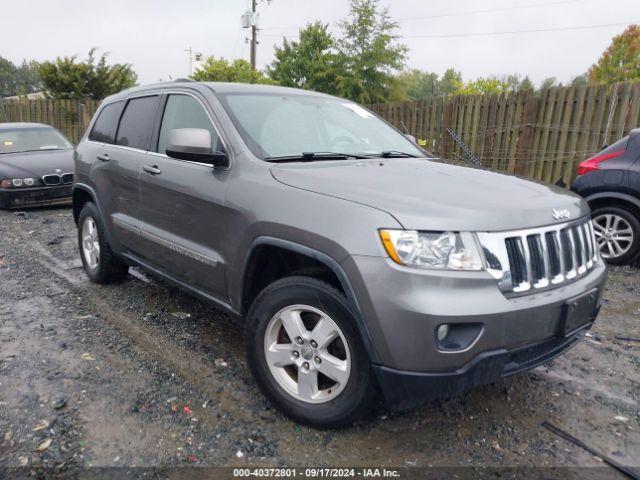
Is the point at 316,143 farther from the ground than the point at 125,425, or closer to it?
farther from the ground

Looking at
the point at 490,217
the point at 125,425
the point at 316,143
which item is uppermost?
the point at 316,143

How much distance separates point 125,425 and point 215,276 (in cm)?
95

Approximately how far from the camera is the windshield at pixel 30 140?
941cm

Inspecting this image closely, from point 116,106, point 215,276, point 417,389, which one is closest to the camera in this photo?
point 417,389

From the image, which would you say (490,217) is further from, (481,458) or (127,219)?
(127,219)

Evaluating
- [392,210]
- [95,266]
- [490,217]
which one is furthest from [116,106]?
[490,217]

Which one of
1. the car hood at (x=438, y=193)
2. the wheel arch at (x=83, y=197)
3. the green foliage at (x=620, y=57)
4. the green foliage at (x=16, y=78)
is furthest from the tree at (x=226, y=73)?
the green foliage at (x=16, y=78)

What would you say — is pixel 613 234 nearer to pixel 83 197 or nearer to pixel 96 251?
pixel 96 251

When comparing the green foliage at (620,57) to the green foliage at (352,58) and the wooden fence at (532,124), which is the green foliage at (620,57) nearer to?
the green foliage at (352,58)

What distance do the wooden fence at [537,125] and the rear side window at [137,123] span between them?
5.56m

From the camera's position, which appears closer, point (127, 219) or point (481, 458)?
point (481, 458)

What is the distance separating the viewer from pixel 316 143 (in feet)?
10.9

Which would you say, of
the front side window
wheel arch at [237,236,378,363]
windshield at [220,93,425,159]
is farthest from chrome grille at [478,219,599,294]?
the front side window

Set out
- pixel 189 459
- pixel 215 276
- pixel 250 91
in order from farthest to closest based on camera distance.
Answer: pixel 250 91
pixel 215 276
pixel 189 459
